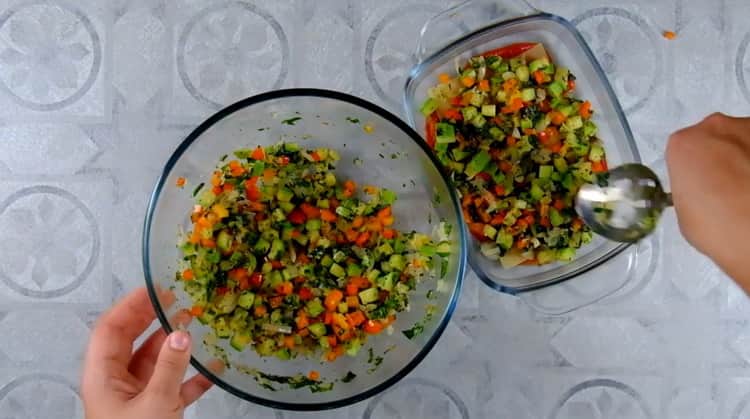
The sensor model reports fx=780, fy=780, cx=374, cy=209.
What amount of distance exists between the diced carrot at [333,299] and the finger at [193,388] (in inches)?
6.8

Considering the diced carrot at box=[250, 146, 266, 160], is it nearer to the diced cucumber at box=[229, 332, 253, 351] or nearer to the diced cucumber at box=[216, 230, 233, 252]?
the diced cucumber at box=[216, 230, 233, 252]

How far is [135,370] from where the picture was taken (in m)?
0.93

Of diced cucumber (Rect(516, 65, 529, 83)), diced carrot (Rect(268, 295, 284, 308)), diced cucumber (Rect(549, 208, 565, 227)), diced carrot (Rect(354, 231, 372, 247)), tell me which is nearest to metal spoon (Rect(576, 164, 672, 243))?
diced cucumber (Rect(549, 208, 565, 227))

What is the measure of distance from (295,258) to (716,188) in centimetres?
46

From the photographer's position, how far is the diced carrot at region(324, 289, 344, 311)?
900 millimetres

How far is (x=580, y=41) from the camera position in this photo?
3.07 feet

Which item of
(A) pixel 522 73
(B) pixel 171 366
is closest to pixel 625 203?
(A) pixel 522 73

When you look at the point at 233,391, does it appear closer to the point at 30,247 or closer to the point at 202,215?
the point at 202,215

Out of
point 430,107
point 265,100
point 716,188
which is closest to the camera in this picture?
point 716,188

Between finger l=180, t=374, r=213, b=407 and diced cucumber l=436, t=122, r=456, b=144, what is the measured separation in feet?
1.31

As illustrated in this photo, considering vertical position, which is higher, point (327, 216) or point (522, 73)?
point (522, 73)

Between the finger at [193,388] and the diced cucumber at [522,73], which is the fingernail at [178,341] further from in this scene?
the diced cucumber at [522,73]

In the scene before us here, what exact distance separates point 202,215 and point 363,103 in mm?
228

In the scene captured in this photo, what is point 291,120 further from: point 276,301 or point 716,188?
point 716,188
